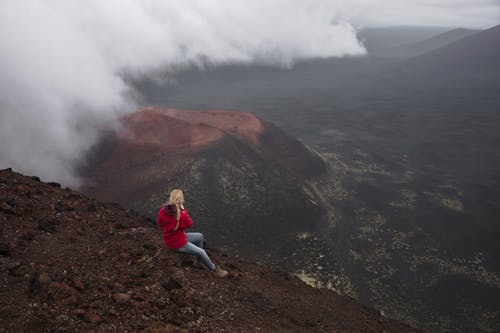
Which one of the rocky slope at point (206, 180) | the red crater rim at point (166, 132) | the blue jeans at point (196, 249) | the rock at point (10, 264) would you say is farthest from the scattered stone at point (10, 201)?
the red crater rim at point (166, 132)

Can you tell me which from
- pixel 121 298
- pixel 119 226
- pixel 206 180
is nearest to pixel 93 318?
pixel 121 298

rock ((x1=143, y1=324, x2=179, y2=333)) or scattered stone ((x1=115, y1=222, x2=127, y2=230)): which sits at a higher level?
scattered stone ((x1=115, y1=222, x2=127, y2=230))

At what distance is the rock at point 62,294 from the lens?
5180 mm

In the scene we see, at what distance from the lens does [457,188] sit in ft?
87.1

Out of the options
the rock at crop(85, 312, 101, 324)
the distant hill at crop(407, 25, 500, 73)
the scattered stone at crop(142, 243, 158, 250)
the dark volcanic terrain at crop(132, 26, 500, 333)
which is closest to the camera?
the rock at crop(85, 312, 101, 324)

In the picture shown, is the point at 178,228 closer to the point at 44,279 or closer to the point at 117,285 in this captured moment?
the point at 117,285

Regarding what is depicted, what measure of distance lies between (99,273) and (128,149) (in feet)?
53.3

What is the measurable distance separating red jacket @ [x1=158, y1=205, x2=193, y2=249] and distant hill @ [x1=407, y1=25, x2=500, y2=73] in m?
93.8

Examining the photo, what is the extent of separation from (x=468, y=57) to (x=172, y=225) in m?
103

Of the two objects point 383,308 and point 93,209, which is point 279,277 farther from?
point 383,308

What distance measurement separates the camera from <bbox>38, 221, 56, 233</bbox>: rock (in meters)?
7.30

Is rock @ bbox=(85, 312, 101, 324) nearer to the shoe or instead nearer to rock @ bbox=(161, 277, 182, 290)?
rock @ bbox=(161, 277, 182, 290)

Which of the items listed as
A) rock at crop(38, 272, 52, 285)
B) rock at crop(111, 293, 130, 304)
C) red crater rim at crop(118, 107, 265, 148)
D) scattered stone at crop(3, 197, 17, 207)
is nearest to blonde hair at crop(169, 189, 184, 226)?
rock at crop(111, 293, 130, 304)

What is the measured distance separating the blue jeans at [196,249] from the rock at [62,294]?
82.9 inches
